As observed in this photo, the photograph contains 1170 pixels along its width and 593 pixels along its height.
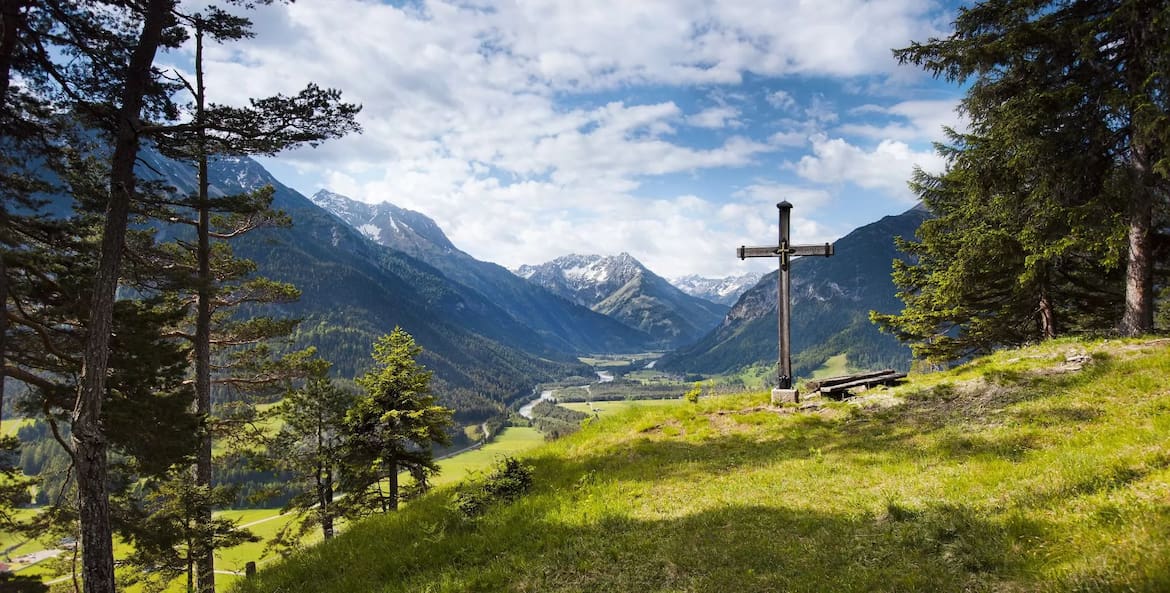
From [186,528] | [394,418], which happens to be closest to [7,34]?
[186,528]

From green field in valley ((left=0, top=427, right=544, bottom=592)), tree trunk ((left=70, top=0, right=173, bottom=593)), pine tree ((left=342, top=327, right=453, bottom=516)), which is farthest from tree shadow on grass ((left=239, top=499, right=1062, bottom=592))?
pine tree ((left=342, top=327, right=453, bottom=516))

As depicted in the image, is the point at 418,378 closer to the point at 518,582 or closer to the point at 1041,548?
the point at 518,582

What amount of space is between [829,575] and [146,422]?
1792 centimetres

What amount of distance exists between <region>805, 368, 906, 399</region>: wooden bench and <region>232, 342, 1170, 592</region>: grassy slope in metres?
2.28

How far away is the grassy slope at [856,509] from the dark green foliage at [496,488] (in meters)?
0.35

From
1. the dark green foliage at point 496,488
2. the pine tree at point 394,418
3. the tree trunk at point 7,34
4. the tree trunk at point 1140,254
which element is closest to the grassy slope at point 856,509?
the dark green foliage at point 496,488

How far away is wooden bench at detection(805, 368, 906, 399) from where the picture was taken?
16297 millimetres

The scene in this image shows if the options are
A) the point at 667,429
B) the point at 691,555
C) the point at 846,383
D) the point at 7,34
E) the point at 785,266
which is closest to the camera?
the point at 691,555

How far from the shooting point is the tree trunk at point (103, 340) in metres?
9.82

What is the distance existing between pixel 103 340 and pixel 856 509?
14.4 m

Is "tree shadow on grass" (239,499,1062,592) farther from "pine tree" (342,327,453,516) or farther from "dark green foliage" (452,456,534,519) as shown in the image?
"pine tree" (342,327,453,516)

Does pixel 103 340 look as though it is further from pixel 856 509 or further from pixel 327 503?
pixel 327 503

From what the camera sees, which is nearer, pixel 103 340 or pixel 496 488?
pixel 103 340

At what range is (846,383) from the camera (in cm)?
1692
